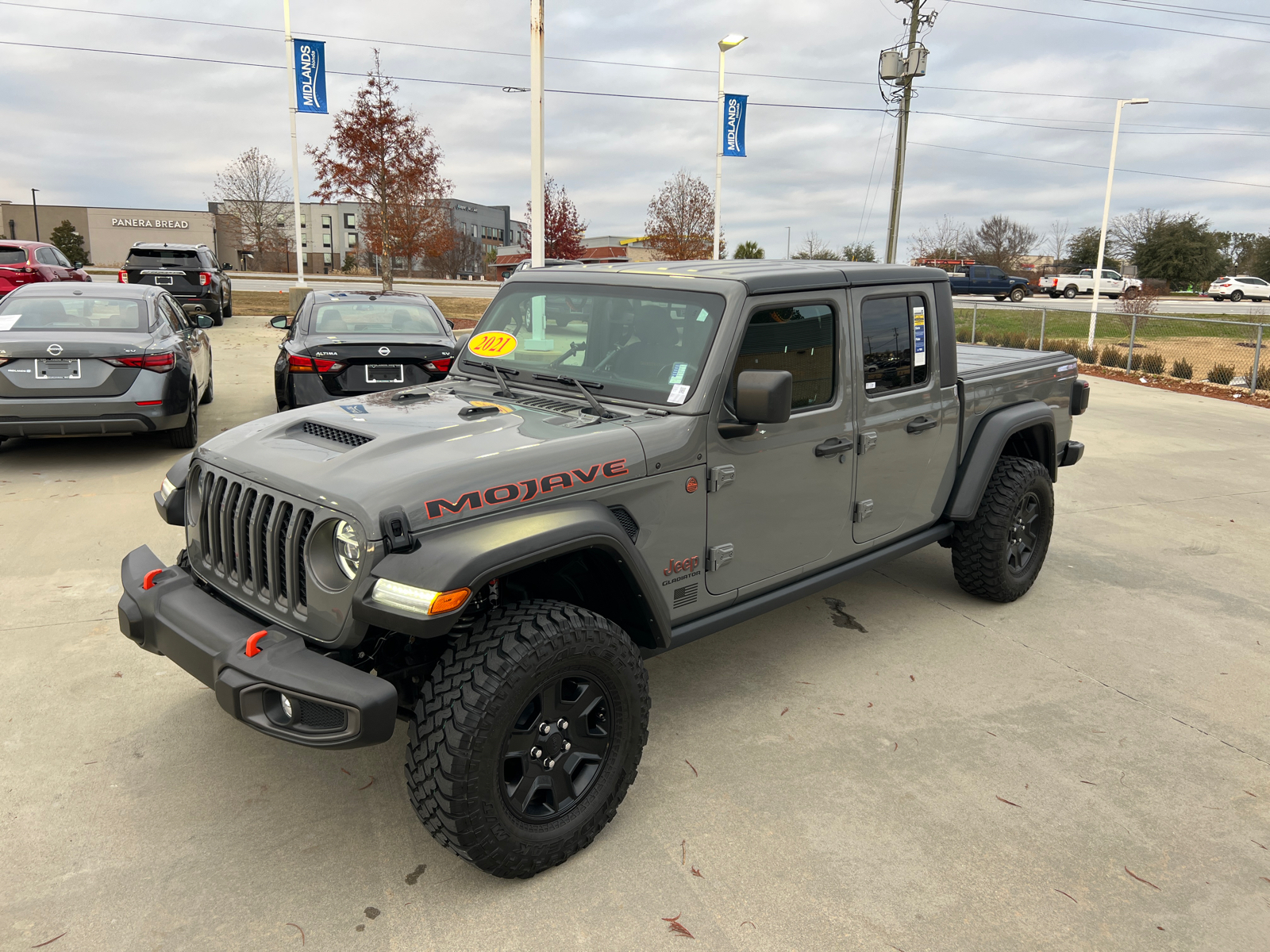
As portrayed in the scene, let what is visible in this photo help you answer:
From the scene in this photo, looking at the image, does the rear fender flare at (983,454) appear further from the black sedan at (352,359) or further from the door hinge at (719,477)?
the black sedan at (352,359)

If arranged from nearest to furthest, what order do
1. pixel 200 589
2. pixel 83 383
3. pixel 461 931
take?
pixel 461 931, pixel 200 589, pixel 83 383

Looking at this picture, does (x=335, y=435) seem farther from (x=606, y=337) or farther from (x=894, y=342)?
(x=894, y=342)

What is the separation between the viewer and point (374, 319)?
29.3 ft

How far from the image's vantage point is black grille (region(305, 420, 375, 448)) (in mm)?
3115

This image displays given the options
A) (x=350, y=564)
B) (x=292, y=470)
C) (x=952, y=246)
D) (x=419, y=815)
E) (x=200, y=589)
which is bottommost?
(x=419, y=815)

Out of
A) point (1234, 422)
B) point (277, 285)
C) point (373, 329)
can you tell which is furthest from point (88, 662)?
point (277, 285)

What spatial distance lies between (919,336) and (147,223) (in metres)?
103

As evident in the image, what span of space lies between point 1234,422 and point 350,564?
1296cm

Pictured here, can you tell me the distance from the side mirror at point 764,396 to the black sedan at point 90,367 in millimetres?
6062

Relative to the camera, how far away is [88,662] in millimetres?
4133

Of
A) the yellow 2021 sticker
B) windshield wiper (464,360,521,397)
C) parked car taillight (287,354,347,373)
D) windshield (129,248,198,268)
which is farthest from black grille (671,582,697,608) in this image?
windshield (129,248,198,268)

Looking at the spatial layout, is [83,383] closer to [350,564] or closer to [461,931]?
[350,564]

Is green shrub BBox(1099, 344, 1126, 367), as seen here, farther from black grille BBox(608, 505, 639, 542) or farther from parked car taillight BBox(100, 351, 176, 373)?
black grille BBox(608, 505, 639, 542)

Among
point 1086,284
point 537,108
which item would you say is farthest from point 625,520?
point 1086,284
